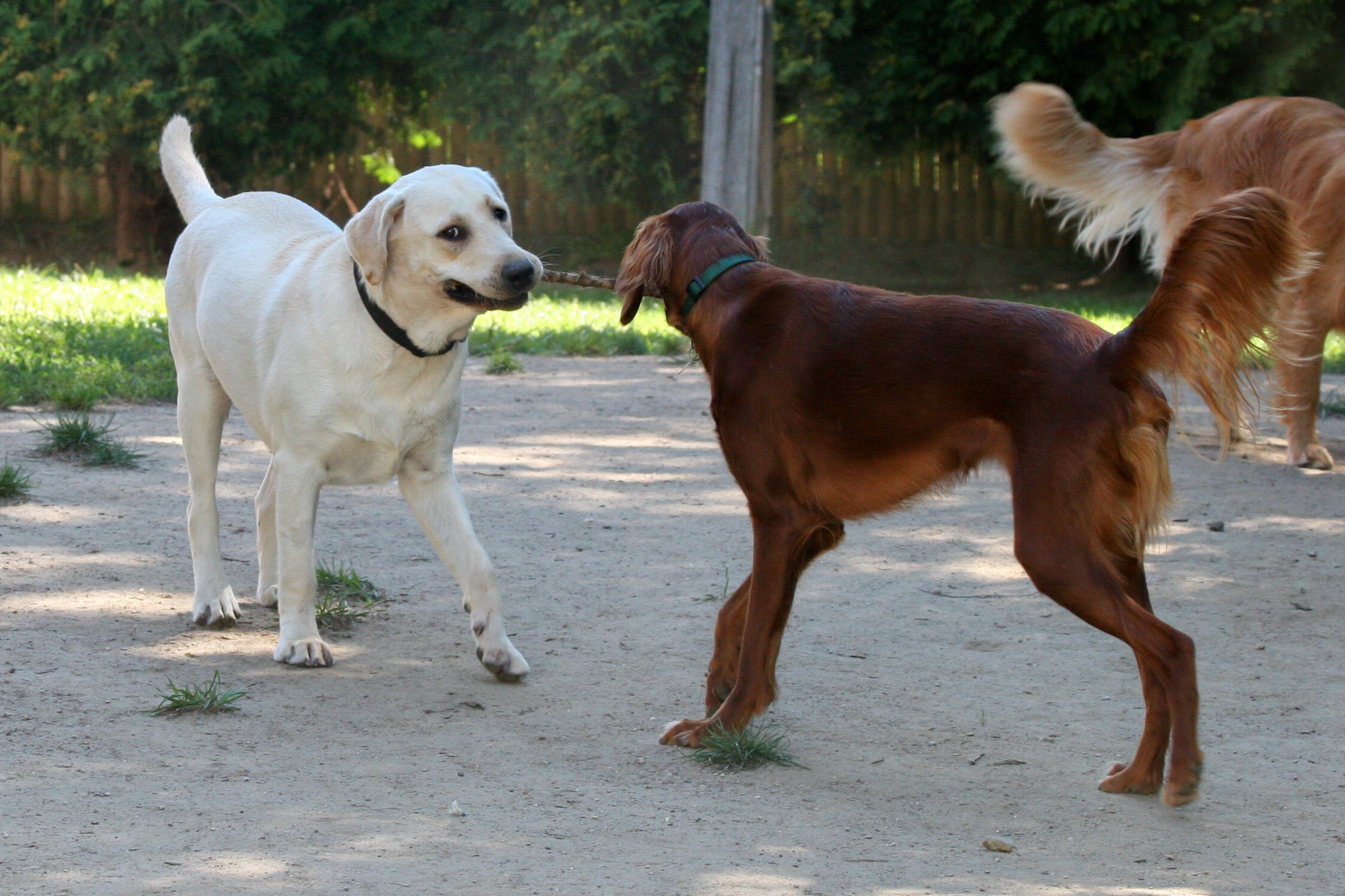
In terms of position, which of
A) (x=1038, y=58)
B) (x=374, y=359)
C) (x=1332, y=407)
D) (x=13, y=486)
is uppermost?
(x=1038, y=58)

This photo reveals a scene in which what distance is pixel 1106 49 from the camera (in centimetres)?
1438

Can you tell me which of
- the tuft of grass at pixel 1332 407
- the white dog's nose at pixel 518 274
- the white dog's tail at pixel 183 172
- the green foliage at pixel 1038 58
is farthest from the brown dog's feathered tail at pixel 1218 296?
the green foliage at pixel 1038 58

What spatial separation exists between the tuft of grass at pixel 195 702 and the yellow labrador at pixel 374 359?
41 centimetres

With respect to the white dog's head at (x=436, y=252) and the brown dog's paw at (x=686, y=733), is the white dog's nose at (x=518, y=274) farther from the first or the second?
the brown dog's paw at (x=686, y=733)

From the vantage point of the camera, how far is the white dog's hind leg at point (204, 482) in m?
4.25

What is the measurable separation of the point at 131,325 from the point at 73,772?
6264 mm

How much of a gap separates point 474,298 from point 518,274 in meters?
0.16

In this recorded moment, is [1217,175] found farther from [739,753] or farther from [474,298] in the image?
[739,753]

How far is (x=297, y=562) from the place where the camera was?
3906mm

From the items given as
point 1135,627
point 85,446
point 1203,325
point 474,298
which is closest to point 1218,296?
point 1203,325

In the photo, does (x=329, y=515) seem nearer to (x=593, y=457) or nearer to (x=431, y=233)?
(x=593, y=457)

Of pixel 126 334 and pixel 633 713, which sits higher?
pixel 126 334

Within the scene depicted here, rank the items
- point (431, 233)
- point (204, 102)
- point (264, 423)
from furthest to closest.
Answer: point (204, 102) < point (264, 423) < point (431, 233)

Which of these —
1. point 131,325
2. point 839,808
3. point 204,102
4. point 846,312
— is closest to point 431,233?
point 846,312
